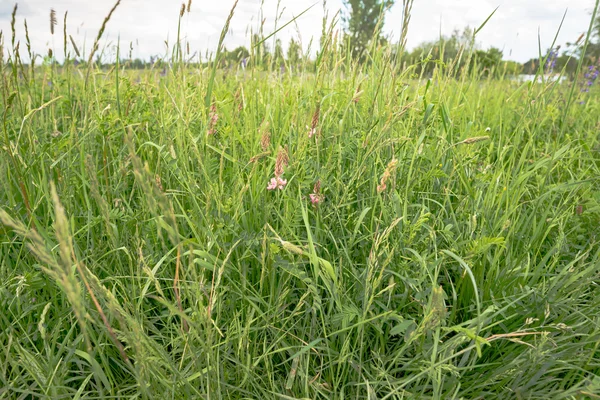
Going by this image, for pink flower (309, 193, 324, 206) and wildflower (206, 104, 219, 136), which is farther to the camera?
wildflower (206, 104, 219, 136)

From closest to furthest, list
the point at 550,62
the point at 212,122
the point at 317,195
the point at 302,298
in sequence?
the point at 302,298 → the point at 317,195 → the point at 212,122 → the point at 550,62

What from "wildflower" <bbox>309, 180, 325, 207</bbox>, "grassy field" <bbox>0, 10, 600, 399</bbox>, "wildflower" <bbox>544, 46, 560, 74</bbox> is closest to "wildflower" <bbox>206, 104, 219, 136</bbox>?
"grassy field" <bbox>0, 10, 600, 399</bbox>

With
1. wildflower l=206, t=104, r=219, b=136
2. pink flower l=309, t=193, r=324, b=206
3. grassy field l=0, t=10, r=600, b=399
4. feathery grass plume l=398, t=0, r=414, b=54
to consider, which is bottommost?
grassy field l=0, t=10, r=600, b=399

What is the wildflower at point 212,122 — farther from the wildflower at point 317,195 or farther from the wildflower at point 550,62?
the wildflower at point 550,62

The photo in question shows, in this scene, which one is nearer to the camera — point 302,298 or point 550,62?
point 302,298

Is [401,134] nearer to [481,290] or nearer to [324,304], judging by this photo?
[481,290]

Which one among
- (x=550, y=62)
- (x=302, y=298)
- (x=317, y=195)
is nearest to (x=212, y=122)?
(x=317, y=195)

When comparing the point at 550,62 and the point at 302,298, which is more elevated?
the point at 550,62

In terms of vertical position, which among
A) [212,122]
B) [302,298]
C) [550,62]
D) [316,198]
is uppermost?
[550,62]

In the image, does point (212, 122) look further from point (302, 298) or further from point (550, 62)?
point (550, 62)

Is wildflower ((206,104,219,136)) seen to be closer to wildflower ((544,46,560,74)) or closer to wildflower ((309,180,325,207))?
wildflower ((309,180,325,207))

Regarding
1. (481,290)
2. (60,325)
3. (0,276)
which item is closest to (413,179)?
(481,290)

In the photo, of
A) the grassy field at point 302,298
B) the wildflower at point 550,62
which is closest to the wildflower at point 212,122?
the grassy field at point 302,298

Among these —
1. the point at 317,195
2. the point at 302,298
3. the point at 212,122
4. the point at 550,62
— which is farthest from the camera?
the point at 550,62
